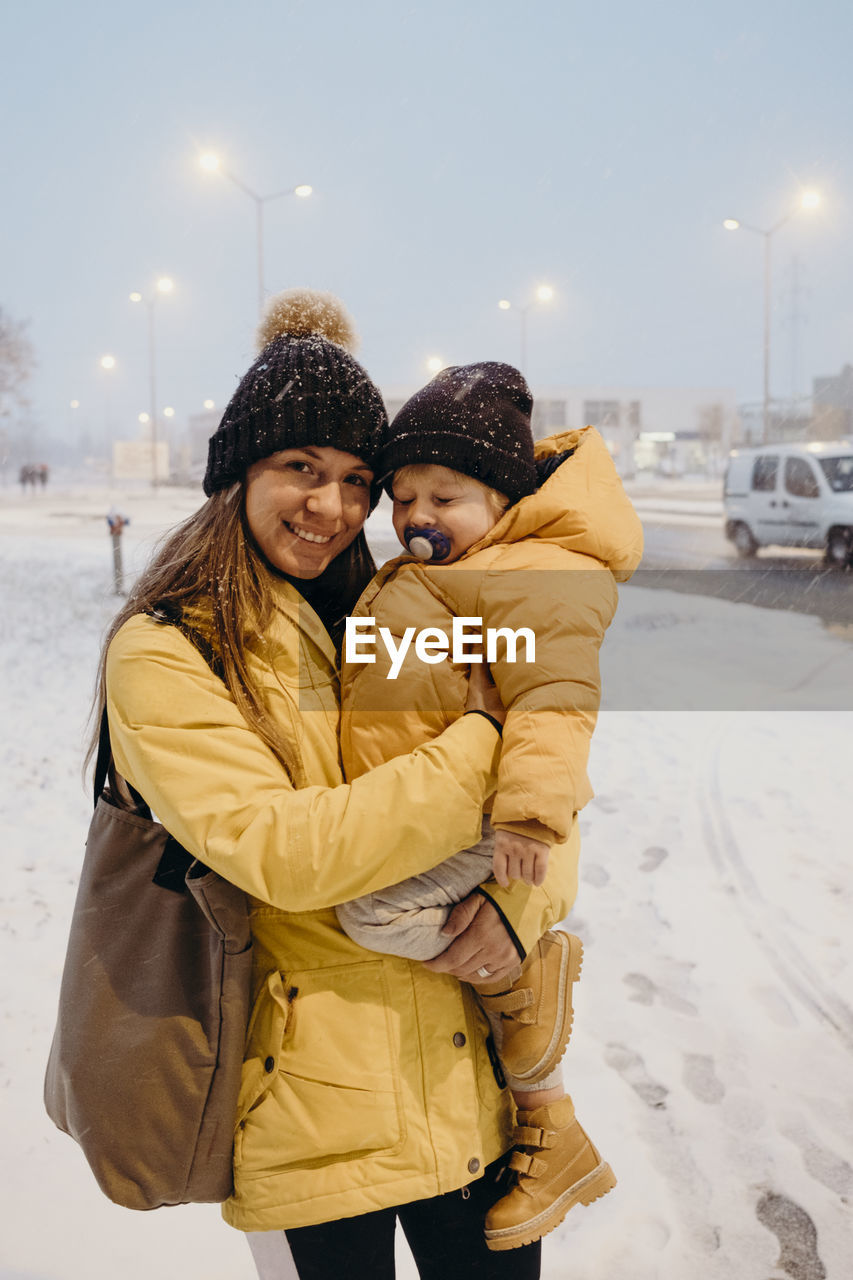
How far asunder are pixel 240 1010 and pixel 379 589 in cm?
82

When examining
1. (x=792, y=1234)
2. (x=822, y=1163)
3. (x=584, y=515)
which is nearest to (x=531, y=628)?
(x=584, y=515)

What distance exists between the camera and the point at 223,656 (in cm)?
159

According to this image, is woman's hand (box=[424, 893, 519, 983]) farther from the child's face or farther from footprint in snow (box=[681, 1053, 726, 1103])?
footprint in snow (box=[681, 1053, 726, 1103])

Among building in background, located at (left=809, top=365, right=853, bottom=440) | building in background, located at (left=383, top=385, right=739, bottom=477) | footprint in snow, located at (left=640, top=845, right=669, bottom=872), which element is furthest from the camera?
building in background, located at (left=809, top=365, right=853, bottom=440)

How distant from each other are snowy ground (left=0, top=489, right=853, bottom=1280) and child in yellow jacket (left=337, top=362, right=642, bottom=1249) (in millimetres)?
1024

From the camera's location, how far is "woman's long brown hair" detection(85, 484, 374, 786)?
5.19 ft

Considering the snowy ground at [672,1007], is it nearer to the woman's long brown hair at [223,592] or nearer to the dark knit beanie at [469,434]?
the woman's long brown hair at [223,592]

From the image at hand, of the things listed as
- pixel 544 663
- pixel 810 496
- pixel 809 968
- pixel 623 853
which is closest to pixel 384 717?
pixel 544 663

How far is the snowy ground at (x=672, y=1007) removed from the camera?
106 inches

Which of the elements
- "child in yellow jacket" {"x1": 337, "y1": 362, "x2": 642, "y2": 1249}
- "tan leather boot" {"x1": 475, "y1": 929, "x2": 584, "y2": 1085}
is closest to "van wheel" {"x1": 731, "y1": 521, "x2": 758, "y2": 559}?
"child in yellow jacket" {"x1": 337, "y1": 362, "x2": 642, "y2": 1249}

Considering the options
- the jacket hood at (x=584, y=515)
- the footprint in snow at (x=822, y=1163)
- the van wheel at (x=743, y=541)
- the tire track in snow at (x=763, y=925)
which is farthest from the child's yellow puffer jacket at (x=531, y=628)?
the van wheel at (x=743, y=541)

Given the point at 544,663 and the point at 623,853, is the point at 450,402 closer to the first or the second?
the point at 544,663

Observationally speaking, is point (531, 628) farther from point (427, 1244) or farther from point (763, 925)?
point (763, 925)

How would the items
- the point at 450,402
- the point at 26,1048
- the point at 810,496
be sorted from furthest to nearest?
the point at 810,496 → the point at 26,1048 → the point at 450,402
